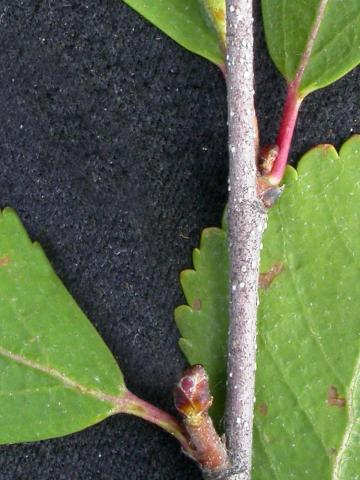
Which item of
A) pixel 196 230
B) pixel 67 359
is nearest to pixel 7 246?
pixel 67 359

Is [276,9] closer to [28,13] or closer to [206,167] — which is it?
[206,167]

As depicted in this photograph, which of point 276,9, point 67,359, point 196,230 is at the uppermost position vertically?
point 276,9

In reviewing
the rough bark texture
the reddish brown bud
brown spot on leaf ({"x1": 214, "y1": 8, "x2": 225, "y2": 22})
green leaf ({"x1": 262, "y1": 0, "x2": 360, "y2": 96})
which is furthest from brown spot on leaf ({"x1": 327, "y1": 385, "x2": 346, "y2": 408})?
brown spot on leaf ({"x1": 214, "y1": 8, "x2": 225, "y2": 22})

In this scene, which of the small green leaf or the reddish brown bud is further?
the small green leaf

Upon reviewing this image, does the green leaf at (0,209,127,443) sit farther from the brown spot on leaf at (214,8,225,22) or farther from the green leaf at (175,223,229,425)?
the brown spot on leaf at (214,8,225,22)

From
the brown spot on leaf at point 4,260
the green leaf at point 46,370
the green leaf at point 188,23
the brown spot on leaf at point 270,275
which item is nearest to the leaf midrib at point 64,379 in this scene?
the green leaf at point 46,370

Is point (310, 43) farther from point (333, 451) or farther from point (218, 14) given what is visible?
point (333, 451)

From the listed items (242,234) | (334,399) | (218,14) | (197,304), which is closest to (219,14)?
(218,14)
